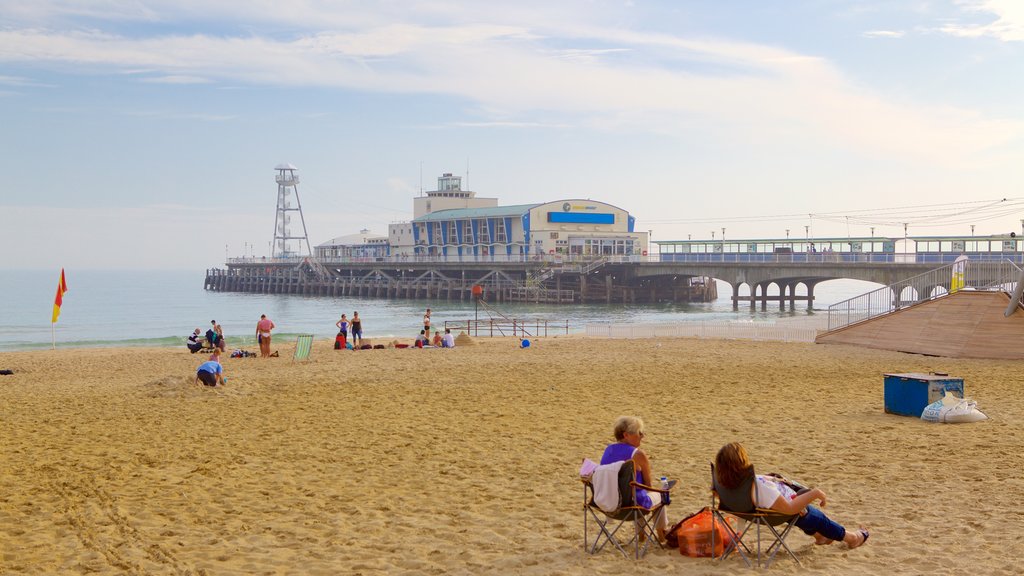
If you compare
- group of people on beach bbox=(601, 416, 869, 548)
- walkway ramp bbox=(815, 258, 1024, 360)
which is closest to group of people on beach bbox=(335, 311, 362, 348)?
walkway ramp bbox=(815, 258, 1024, 360)

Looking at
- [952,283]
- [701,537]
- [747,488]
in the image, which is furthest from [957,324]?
[747,488]

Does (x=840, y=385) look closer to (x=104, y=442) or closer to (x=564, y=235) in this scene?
(x=104, y=442)

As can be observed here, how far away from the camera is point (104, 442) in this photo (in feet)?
34.4

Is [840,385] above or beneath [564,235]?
beneath

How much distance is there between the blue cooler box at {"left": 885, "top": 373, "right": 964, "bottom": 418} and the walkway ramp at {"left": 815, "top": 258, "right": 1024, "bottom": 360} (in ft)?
29.4

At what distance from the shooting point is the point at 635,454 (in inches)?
249

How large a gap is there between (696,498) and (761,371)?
33.0 ft

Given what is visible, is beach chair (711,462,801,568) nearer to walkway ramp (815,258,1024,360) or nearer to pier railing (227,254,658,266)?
walkway ramp (815,258,1024,360)

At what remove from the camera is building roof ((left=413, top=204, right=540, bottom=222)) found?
254 feet

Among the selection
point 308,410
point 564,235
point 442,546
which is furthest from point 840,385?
point 564,235

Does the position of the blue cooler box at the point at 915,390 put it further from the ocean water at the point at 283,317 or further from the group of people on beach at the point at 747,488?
the ocean water at the point at 283,317

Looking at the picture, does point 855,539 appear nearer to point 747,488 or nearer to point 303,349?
point 747,488

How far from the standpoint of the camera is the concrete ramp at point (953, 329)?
19953 millimetres

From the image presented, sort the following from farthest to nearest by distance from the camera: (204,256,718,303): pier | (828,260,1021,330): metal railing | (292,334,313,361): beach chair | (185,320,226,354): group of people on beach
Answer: (204,256,718,303): pier < (185,320,226,354): group of people on beach < (828,260,1021,330): metal railing < (292,334,313,361): beach chair
